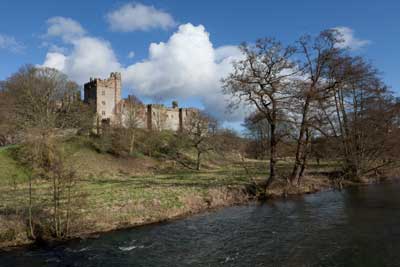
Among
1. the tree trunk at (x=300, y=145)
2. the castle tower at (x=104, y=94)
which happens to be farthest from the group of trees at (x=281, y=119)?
the castle tower at (x=104, y=94)

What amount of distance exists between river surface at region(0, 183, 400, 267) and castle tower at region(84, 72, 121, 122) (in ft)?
193

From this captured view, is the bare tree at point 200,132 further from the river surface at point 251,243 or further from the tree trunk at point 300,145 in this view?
Result: the river surface at point 251,243

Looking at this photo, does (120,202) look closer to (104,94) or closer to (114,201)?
(114,201)

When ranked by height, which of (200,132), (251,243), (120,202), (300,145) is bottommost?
(251,243)

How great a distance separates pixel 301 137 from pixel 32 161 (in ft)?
92.7

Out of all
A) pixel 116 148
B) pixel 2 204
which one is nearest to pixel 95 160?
pixel 116 148

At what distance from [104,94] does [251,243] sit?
217 ft

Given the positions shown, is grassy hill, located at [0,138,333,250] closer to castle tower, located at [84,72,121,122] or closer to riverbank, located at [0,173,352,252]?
riverbank, located at [0,173,352,252]

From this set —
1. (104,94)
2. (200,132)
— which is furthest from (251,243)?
(104,94)

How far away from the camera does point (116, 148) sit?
149 feet

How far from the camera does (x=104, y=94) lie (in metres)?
72.3

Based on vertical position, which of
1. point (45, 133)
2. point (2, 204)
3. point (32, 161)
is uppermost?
point (45, 133)

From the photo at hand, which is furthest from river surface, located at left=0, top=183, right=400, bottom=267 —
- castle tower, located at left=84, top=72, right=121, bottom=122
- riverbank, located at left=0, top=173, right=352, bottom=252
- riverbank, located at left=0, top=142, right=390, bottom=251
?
Result: castle tower, located at left=84, top=72, right=121, bottom=122

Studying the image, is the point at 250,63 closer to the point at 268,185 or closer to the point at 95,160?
the point at 268,185
